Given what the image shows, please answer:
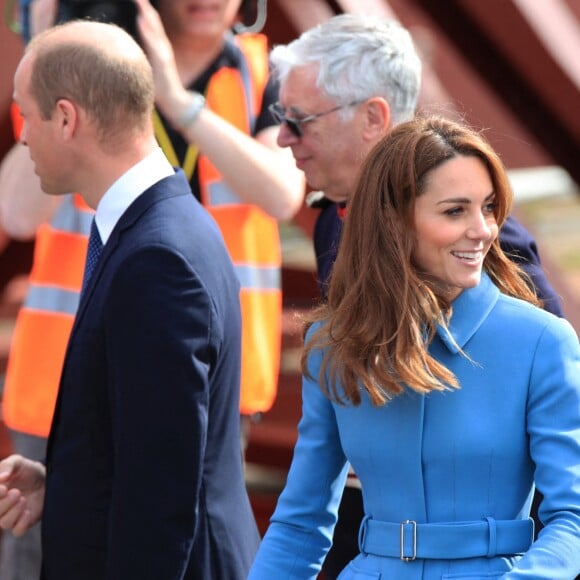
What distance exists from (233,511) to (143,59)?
751mm

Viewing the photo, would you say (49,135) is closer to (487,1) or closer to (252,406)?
(252,406)

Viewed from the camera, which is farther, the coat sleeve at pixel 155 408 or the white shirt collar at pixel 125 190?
the white shirt collar at pixel 125 190

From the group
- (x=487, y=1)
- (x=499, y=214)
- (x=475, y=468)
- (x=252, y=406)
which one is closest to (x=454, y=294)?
(x=499, y=214)

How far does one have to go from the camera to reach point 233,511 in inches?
90.2

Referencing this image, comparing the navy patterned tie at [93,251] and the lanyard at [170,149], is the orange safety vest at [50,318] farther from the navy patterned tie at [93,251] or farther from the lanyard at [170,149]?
the navy patterned tie at [93,251]

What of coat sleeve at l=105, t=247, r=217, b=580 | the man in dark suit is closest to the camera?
the man in dark suit

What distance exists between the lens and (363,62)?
256 centimetres

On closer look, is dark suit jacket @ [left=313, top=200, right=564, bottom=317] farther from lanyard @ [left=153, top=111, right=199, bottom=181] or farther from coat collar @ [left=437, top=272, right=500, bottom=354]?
lanyard @ [left=153, top=111, right=199, bottom=181]

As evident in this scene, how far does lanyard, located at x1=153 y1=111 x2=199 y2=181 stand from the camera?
116 inches

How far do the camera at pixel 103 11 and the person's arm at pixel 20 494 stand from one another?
94 centimetres

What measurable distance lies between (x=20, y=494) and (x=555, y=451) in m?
0.97

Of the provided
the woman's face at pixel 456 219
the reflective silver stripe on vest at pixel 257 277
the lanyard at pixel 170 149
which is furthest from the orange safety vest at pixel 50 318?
the woman's face at pixel 456 219

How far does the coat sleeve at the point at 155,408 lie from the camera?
209cm

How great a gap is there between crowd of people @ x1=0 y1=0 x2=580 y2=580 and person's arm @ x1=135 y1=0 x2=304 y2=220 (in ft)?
0.67
